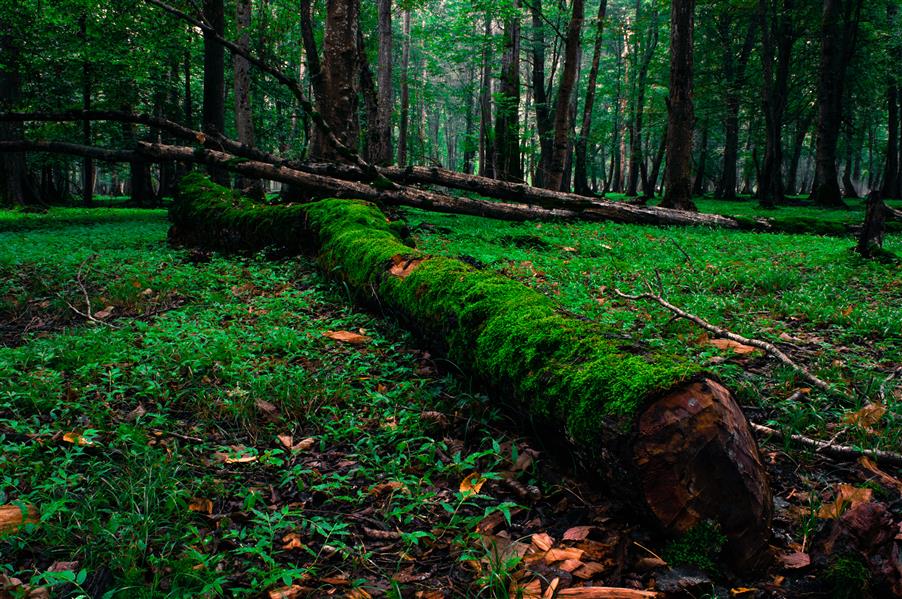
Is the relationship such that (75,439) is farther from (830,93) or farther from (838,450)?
(830,93)

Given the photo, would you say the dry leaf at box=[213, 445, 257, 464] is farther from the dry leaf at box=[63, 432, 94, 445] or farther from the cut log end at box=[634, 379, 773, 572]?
the cut log end at box=[634, 379, 773, 572]

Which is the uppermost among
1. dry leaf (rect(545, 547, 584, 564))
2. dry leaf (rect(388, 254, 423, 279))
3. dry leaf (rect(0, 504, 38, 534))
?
dry leaf (rect(388, 254, 423, 279))

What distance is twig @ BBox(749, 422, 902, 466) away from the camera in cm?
240

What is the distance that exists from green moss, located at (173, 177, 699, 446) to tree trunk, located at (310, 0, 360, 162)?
5212 millimetres

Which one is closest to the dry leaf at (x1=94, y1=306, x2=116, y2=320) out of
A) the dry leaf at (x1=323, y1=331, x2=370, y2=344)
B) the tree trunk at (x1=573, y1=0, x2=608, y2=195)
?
the dry leaf at (x1=323, y1=331, x2=370, y2=344)

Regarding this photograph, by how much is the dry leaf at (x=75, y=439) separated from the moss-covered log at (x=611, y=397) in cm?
202

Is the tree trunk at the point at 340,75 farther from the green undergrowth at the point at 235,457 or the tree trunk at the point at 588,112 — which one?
the tree trunk at the point at 588,112

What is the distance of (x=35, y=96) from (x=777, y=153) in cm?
2571

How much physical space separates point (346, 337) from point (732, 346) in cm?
302

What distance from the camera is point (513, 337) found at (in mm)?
2789

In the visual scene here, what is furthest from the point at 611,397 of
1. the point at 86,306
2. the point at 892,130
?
the point at 892,130

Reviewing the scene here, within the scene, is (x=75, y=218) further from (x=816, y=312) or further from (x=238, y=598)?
(x=816, y=312)

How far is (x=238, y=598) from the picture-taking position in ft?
5.77

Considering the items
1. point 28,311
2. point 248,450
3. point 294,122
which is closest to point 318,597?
point 248,450
